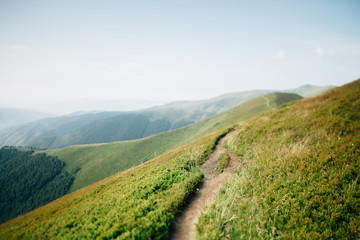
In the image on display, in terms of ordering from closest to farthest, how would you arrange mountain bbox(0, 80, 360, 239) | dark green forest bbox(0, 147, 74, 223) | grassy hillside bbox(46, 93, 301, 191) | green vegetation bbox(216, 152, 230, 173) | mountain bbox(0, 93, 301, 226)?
mountain bbox(0, 80, 360, 239) → green vegetation bbox(216, 152, 230, 173) → grassy hillside bbox(46, 93, 301, 191) → mountain bbox(0, 93, 301, 226) → dark green forest bbox(0, 147, 74, 223)

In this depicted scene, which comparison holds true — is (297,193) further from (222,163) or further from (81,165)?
(81,165)

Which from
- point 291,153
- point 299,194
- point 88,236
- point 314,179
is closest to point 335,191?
point 314,179

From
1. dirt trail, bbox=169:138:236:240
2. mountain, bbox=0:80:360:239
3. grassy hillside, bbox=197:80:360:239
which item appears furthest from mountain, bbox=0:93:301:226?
grassy hillside, bbox=197:80:360:239

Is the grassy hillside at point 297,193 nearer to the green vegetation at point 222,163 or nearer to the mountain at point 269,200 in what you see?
the mountain at point 269,200

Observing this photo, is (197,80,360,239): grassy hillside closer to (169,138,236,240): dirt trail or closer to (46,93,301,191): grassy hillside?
(169,138,236,240): dirt trail

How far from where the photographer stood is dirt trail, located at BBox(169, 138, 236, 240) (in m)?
7.01

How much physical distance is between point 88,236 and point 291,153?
1420 centimetres

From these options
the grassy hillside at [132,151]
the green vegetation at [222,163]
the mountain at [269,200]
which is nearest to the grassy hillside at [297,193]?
the mountain at [269,200]

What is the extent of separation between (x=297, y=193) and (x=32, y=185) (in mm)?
208445

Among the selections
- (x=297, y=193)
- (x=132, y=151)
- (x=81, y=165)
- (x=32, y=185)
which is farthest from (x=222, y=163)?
(x=32, y=185)

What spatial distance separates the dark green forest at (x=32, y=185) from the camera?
125400 mm

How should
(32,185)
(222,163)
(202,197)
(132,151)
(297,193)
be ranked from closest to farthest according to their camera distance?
1. (297,193)
2. (202,197)
3. (222,163)
4. (132,151)
5. (32,185)

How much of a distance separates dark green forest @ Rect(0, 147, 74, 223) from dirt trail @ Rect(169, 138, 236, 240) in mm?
155051

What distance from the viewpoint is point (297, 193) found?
8117 mm
